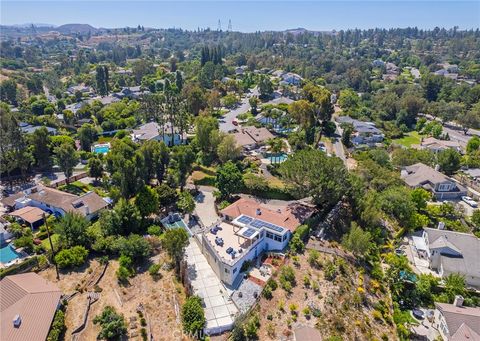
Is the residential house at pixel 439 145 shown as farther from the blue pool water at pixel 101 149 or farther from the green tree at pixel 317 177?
the blue pool water at pixel 101 149

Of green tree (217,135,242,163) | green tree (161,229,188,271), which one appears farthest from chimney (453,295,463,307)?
green tree (217,135,242,163)

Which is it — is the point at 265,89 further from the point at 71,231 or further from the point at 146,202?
the point at 71,231

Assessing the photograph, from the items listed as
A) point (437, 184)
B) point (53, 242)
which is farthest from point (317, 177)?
point (53, 242)

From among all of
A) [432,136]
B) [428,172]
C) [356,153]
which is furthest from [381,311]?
[432,136]

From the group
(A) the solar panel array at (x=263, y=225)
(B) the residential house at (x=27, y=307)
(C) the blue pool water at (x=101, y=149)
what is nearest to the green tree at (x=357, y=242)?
(A) the solar panel array at (x=263, y=225)

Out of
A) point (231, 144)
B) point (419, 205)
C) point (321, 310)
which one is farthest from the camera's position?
point (231, 144)

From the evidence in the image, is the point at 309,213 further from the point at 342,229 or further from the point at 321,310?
the point at 321,310

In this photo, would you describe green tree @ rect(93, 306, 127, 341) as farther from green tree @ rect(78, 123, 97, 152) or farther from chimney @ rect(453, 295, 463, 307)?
green tree @ rect(78, 123, 97, 152)
